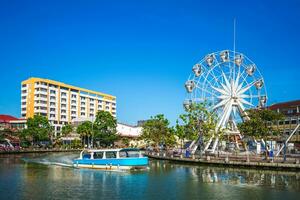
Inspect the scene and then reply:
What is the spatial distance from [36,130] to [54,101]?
37.9 meters

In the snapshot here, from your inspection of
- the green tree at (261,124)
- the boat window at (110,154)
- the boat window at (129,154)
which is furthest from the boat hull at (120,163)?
the green tree at (261,124)

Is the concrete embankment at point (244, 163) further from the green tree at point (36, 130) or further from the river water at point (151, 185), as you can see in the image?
the green tree at point (36, 130)

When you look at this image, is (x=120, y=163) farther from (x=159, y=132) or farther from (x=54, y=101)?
(x=54, y=101)

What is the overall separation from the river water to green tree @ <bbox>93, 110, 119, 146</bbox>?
276 feet

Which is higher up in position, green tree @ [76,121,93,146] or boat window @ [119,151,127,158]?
green tree @ [76,121,93,146]

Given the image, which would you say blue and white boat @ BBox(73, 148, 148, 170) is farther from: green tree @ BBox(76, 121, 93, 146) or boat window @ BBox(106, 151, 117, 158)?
green tree @ BBox(76, 121, 93, 146)

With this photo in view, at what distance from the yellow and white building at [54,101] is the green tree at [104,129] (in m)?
25.5

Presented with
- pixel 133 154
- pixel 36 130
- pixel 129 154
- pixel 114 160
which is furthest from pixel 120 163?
pixel 36 130

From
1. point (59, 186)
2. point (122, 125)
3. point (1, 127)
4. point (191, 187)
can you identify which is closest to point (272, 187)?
point (191, 187)

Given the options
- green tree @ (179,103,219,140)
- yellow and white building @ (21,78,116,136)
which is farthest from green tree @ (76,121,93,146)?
green tree @ (179,103,219,140)

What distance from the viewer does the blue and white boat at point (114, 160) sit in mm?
55531

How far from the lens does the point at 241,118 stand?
8262 centimetres

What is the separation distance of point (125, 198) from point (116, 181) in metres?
11.0

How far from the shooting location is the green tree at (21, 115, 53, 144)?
124562 mm
